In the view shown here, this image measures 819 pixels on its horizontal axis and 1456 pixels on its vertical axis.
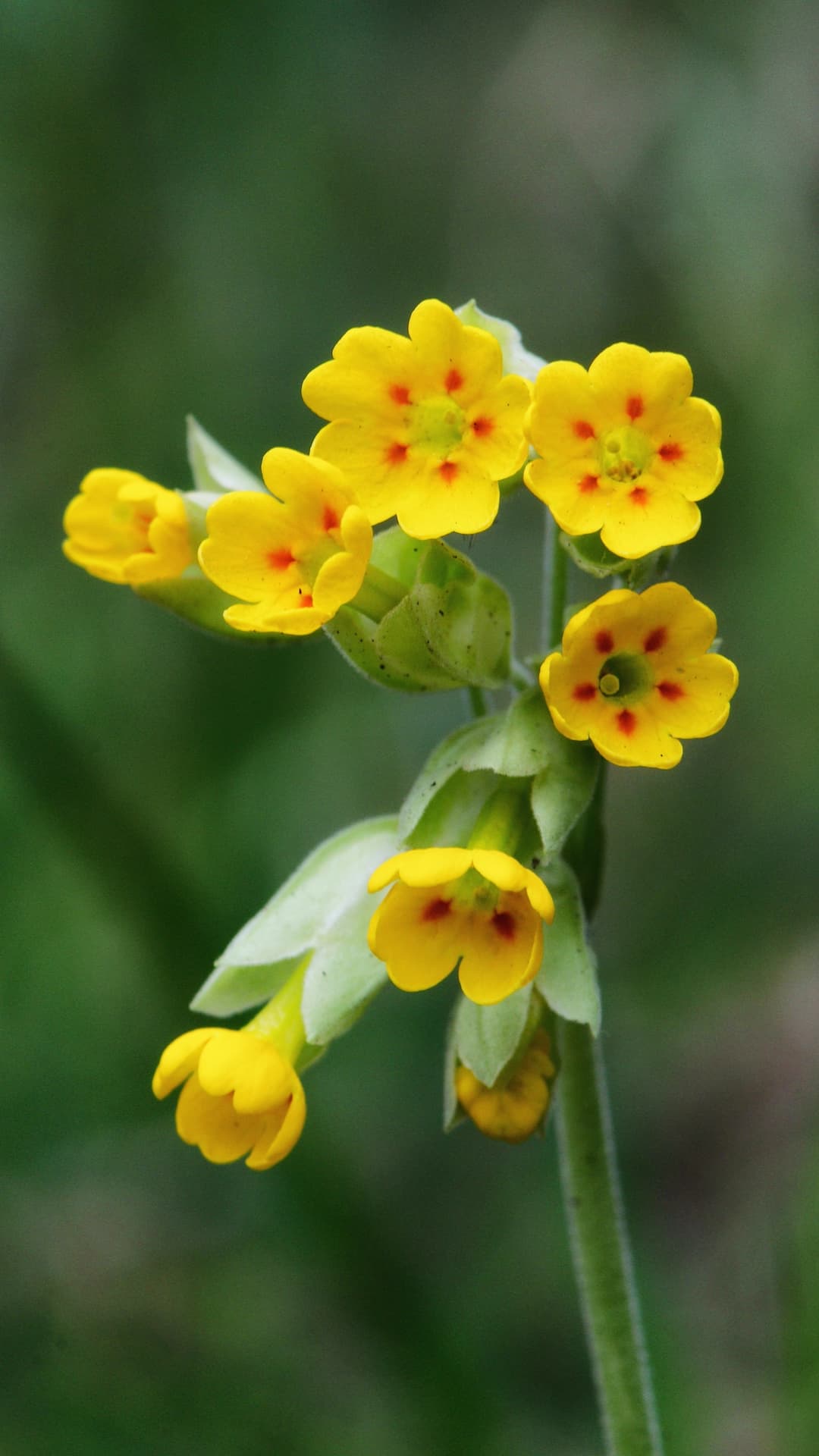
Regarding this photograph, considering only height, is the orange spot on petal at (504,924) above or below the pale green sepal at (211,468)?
below

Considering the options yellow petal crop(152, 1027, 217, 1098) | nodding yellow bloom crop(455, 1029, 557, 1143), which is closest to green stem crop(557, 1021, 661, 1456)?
nodding yellow bloom crop(455, 1029, 557, 1143)

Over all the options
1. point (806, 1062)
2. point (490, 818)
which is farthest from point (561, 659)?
point (806, 1062)

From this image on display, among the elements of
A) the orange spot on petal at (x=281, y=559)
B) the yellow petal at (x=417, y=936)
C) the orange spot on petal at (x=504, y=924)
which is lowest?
the yellow petal at (x=417, y=936)

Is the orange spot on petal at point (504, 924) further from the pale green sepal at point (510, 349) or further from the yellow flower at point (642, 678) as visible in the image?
the pale green sepal at point (510, 349)

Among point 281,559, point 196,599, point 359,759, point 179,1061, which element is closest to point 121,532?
point 196,599

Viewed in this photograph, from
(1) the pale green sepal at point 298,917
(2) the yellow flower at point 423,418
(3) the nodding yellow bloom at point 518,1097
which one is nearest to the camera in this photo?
(2) the yellow flower at point 423,418

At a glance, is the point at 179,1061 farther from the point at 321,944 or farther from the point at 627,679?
the point at 627,679

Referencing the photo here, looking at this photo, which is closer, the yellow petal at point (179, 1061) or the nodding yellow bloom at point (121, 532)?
the yellow petal at point (179, 1061)

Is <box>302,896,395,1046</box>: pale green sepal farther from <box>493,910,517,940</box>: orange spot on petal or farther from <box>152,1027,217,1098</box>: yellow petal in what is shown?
<box>493,910,517,940</box>: orange spot on petal

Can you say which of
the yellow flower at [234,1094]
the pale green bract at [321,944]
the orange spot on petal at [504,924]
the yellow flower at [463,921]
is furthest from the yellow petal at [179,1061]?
the orange spot on petal at [504,924]
